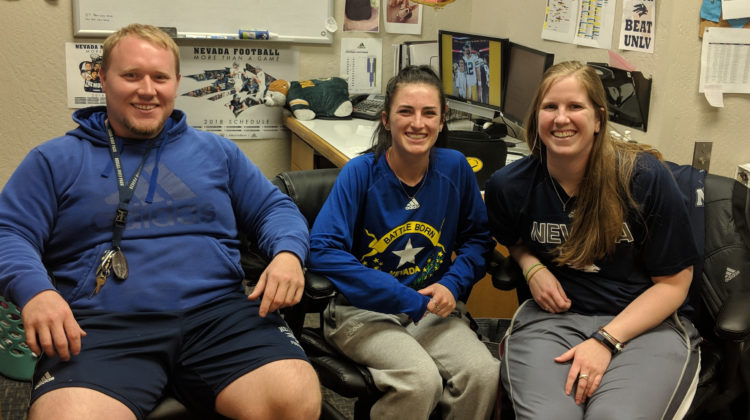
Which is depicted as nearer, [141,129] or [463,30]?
[141,129]

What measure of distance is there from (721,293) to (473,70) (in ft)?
5.30

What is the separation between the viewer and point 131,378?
141cm

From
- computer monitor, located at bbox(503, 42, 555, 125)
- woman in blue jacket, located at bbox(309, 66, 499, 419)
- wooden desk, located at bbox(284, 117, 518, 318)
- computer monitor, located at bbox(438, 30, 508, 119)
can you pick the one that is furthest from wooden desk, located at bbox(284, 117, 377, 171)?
woman in blue jacket, located at bbox(309, 66, 499, 419)

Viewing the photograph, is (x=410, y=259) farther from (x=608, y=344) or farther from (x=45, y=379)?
(x=45, y=379)

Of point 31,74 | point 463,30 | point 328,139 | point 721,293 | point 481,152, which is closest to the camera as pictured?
point 721,293

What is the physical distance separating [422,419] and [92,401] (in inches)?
27.6

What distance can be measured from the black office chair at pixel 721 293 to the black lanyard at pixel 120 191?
0.95 metres

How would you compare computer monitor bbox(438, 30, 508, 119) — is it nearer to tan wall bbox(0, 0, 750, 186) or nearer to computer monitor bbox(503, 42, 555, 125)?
computer monitor bbox(503, 42, 555, 125)

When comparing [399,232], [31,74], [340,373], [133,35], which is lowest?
[340,373]

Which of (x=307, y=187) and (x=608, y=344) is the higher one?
(x=307, y=187)

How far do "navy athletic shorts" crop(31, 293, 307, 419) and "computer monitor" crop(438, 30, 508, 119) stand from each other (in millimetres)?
1591

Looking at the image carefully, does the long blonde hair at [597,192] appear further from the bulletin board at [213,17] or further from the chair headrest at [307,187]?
the bulletin board at [213,17]

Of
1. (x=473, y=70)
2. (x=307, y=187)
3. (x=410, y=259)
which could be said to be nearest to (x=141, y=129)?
(x=307, y=187)

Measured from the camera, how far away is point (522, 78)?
275cm
